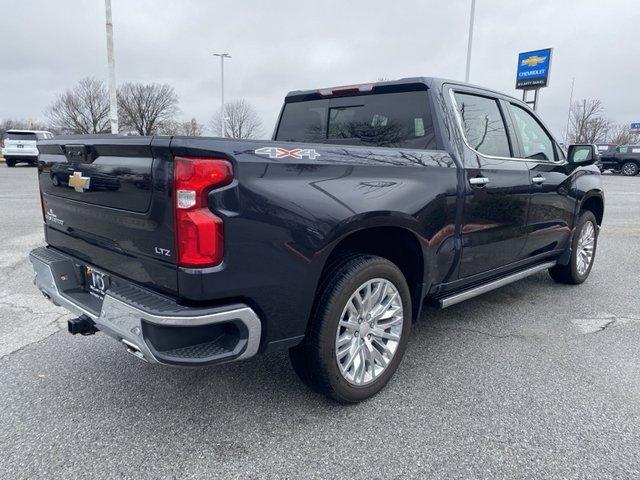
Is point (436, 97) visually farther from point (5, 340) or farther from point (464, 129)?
point (5, 340)

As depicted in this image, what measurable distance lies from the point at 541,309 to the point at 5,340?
175 inches

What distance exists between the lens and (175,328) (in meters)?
2.11

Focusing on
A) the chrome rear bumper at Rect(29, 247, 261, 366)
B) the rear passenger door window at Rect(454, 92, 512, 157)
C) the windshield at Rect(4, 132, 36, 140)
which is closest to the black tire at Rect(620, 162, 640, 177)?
the rear passenger door window at Rect(454, 92, 512, 157)

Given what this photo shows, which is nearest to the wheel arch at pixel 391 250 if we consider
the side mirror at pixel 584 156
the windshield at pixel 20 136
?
the side mirror at pixel 584 156

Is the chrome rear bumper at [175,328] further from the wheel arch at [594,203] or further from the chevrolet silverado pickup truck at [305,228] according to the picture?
the wheel arch at [594,203]

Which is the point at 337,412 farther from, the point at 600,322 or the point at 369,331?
the point at 600,322

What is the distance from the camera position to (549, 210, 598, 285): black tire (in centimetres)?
500

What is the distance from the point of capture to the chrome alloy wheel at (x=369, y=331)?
106 inches

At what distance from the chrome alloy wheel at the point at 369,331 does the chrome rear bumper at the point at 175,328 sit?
23.8 inches

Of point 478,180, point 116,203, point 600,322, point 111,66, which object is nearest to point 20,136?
point 111,66

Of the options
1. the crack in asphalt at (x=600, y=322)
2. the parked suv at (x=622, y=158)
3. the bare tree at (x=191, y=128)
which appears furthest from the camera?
the bare tree at (x=191, y=128)

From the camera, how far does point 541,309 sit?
4.51 meters

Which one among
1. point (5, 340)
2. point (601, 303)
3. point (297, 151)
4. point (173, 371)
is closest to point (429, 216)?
point (297, 151)

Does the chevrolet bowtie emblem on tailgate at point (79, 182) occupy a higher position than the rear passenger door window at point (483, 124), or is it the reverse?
the rear passenger door window at point (483, 124)
